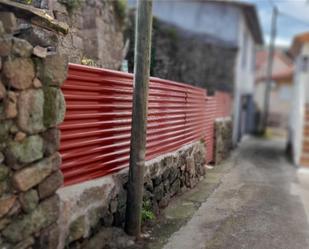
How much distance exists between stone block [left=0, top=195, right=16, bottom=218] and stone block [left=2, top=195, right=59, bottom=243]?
130 mm

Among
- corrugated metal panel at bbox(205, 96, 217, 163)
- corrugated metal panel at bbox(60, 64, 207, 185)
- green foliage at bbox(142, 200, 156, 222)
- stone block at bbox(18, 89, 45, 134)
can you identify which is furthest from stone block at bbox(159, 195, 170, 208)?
corrugated metal panel at bbox(205, 96, 217, 163)

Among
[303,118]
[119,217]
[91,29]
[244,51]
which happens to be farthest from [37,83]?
[244,51]

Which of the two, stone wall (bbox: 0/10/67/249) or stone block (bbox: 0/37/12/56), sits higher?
stone block (bbox: 0/37/12/56)

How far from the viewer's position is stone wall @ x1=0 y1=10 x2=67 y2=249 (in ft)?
10.2

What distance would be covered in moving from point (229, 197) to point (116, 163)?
3.04 m

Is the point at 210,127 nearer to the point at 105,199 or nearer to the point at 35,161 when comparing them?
the point at 105,199

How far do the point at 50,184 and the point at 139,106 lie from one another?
1.37m

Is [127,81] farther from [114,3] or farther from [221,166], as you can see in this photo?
[221,166]

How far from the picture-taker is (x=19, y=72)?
317cm

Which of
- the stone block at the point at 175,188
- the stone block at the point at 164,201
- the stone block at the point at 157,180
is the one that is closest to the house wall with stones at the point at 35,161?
the stone block at the point at 157,180

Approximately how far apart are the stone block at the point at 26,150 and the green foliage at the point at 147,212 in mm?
2094

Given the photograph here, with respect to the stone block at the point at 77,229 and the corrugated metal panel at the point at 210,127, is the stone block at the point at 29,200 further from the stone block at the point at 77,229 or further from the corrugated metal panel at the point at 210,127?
the corrugated metal panel at the point at 210,127

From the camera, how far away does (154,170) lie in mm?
5691

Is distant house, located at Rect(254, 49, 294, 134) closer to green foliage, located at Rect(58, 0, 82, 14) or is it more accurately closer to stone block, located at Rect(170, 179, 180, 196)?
stone block, located at Rect(170, 179, 180, 196)
